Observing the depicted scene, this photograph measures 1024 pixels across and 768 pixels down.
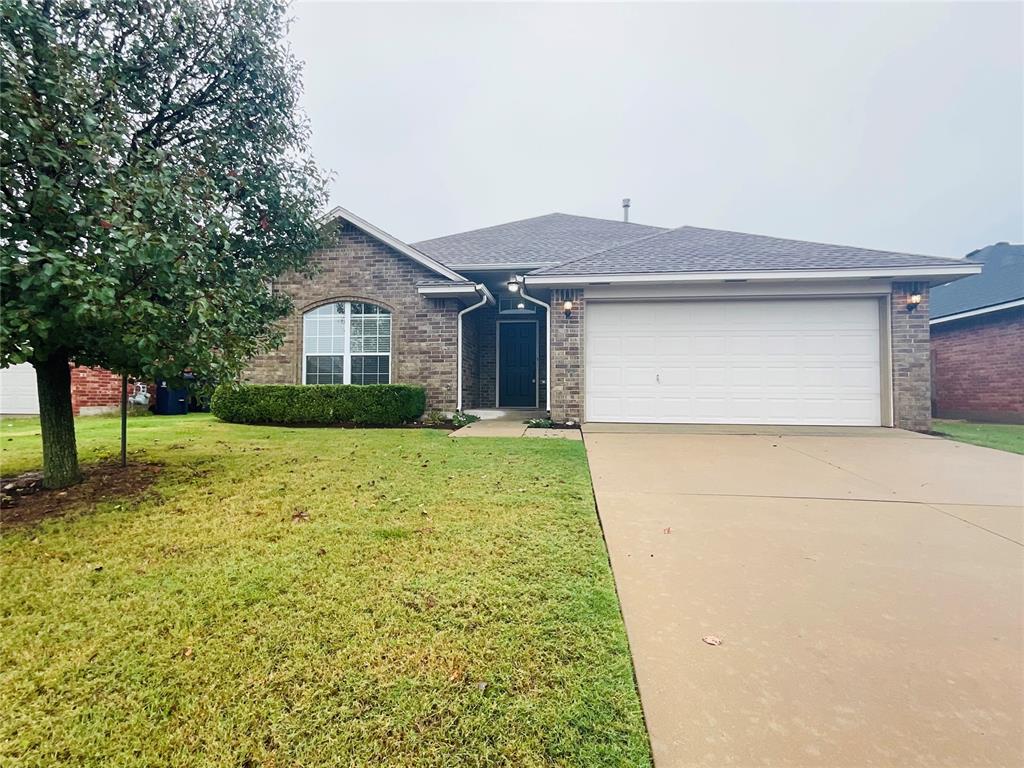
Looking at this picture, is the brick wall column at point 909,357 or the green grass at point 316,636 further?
the brick wall column at point 909,357

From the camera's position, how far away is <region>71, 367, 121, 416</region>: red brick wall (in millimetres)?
10555

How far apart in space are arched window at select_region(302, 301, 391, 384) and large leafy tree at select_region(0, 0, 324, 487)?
465 centimetres

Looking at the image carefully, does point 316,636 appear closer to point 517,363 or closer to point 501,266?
point 501,266

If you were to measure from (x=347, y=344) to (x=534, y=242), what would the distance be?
5852mm

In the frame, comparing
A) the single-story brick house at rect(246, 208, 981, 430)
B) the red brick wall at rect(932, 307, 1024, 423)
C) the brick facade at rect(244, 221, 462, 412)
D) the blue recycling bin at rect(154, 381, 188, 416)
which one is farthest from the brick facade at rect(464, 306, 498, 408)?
the red brick wall at rect(932, 307, 1024, 423)

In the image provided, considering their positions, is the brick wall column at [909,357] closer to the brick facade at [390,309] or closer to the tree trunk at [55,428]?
the brick facade at [390,309]

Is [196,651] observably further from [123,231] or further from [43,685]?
[123,231]

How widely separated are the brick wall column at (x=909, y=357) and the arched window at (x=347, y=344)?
33.9 ft

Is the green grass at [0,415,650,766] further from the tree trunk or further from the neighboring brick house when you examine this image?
the neighboring brick house

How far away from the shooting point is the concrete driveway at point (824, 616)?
4.81 feet

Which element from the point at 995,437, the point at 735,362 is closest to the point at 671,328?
the point at 735,362

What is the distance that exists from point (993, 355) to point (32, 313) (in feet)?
58.6

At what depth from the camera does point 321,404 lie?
9.06m

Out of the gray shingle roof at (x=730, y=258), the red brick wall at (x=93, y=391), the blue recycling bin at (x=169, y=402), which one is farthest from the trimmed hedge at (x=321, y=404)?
the gray shingle roof at (x=730, y=258)
